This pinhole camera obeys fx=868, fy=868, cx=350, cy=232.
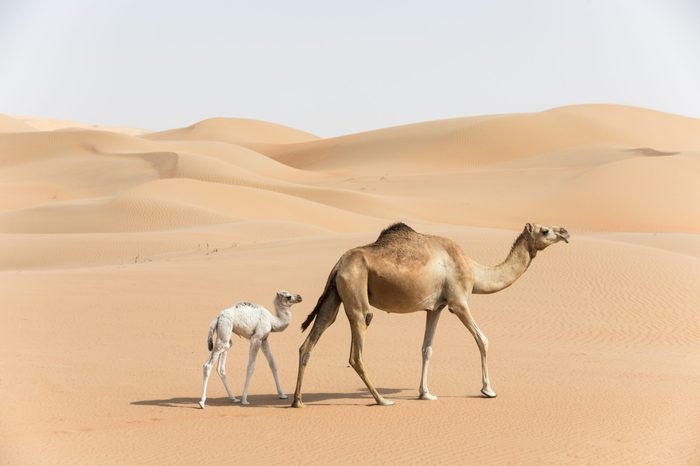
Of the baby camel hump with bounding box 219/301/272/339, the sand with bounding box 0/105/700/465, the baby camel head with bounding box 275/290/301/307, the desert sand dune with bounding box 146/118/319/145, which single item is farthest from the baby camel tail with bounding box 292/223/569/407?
the desert sand dune with bounding box 146/118/319/145

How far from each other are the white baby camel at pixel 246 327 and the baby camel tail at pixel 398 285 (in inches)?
15.2

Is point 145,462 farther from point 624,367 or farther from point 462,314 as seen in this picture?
point 624,367

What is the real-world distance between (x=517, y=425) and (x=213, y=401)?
10.7 ft

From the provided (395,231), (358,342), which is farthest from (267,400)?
(395,231)

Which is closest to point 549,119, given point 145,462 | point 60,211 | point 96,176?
point 96,176

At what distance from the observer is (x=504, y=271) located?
9812mm

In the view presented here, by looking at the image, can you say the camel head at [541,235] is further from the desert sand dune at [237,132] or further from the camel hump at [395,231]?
the desert sand dune at [237,132]

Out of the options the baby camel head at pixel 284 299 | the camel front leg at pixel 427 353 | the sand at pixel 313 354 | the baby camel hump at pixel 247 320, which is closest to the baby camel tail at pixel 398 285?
the camel front leg at pixel 427 353

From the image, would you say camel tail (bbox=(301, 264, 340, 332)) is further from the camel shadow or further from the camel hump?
the camel shadow

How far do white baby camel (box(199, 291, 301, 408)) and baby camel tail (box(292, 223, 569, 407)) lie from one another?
385mm

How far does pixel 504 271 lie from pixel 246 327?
9.74 ft

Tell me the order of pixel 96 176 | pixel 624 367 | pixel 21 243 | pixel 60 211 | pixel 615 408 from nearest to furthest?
pixel 615 408 < pixel 624 367 < pixel 21 243 < pixel 60 211 < pixel 96 176

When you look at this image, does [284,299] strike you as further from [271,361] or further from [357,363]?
[357,363]

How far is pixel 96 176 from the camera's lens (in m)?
58.9
